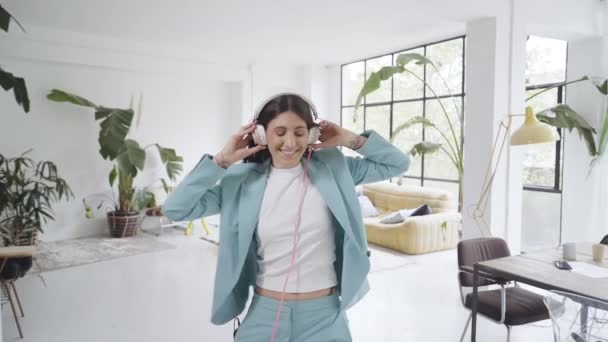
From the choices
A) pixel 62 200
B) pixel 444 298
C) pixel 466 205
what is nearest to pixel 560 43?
pixel 466 205

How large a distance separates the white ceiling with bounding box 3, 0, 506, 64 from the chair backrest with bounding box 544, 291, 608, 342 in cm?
287

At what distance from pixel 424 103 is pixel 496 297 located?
15.2 feet

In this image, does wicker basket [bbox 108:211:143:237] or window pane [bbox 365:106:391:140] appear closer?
wicker basket [bbox 108:211:143:237]

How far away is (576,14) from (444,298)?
3303 mm

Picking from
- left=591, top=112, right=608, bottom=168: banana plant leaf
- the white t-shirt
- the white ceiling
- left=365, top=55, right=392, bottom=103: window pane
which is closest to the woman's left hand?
the white t-shirt

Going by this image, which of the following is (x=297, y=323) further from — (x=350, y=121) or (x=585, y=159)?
(x=350, y=121)

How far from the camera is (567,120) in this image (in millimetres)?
4621

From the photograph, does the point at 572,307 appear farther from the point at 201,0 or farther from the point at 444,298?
the point at 201,0

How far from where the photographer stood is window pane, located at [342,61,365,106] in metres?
8.58

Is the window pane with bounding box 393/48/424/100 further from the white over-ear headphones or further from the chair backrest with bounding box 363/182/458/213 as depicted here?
the white over-ear headphones

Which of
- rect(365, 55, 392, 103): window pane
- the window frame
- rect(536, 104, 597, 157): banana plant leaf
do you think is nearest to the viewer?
rect(536, 104, 597, 157): banana plant leaf

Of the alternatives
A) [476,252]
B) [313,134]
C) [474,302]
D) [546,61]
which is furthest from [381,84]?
[313,134]

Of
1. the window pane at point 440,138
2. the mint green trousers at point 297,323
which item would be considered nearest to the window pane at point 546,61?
the window pane at point 440,138

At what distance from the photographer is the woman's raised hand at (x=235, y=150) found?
1274 mm
